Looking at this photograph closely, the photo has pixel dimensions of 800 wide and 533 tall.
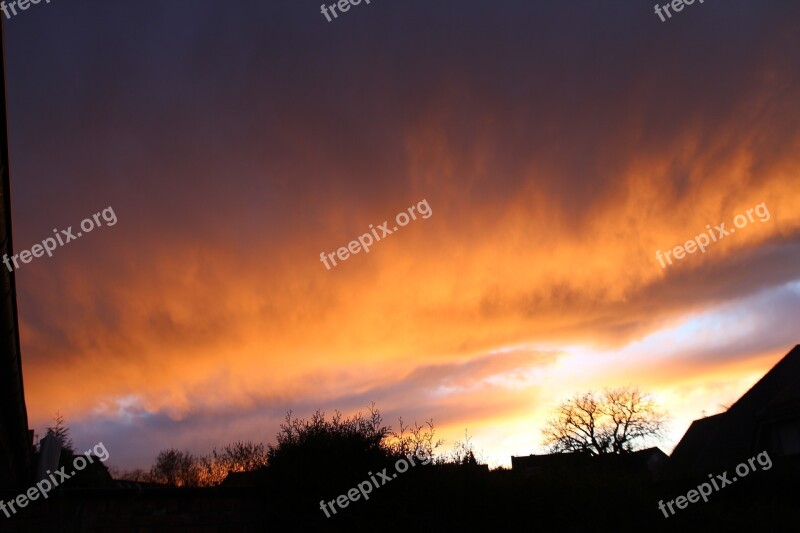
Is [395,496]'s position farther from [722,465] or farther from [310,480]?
[722,465]

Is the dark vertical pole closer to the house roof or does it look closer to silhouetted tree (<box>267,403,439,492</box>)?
silhouetted tree (<box>267,403,439,492</box>)

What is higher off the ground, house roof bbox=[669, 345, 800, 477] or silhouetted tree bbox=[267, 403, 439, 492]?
silhouetted tree bbox=[267, 403, 439, 492]

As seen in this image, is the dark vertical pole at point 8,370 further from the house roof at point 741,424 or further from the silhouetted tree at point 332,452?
the house roof at point 741,424

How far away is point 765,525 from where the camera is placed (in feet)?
39.4

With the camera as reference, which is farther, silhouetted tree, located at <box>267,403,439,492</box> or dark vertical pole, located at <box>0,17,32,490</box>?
silhouetted tree, located at <box>267,403,439,492</box>

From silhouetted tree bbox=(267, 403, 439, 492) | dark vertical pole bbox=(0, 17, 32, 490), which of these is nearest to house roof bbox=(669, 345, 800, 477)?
silhouetted tree bbox=(267, 403, 439, 492)

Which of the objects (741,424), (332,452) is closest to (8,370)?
(332,452)

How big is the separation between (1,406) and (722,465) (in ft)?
94.4

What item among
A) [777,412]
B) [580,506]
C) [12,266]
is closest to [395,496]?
→ [580,506]

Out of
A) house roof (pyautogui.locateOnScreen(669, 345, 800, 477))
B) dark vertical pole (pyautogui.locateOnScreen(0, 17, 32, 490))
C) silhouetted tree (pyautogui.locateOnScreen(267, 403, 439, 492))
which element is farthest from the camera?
house roof (pyautogui.locateOnScreen(669, 345, 800, 477))

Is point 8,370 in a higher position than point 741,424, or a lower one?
higher

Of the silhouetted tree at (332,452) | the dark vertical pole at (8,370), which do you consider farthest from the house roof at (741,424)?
the dark vertical pole at (8,370)

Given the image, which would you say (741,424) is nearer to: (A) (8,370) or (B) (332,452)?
(B) (332,452)

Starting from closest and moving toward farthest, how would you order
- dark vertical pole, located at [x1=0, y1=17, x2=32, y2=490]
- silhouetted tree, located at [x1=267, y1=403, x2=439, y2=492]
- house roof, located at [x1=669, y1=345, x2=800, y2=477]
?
1. dark vertical pole, located at [x1=0, y1=17, x2=32, y2=490]
2. silhouetted tree, located at [x1=267, y1=403, x2=439, y2=492]
3. house roof, located at [x1=669, y1=345, x2=800, y2=477]
